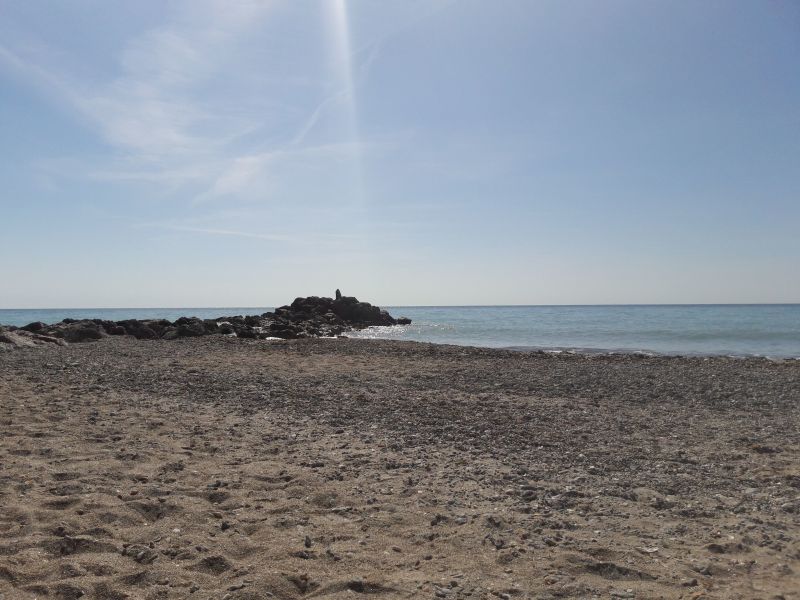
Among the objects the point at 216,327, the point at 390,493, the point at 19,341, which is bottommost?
the point at 390,493

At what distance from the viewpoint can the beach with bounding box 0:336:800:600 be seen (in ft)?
13.2

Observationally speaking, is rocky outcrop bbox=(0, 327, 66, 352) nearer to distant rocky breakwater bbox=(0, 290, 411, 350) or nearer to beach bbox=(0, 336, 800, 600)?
distant rocky breakwater bbox=(0, 290, 411, 350)

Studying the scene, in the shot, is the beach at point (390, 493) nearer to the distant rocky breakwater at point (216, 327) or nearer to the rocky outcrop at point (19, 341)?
the rocky outcrop at point (19, 341)

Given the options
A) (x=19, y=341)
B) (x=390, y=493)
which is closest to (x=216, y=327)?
(x=19, y=341)

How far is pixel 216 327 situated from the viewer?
30922 millimetres

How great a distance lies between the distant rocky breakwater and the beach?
47.4 ft

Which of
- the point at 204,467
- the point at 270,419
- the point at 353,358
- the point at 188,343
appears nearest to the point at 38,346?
the point at 188,343

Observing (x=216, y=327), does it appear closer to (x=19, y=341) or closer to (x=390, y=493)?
(x=19, y=341)

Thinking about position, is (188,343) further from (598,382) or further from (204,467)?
(204,467)

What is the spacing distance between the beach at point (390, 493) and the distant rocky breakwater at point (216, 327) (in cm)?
1445

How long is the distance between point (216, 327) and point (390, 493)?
2698 cm

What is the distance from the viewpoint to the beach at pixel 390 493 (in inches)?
159

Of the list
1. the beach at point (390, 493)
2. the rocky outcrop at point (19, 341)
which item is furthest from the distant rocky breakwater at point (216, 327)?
the beach at point (390, 493)

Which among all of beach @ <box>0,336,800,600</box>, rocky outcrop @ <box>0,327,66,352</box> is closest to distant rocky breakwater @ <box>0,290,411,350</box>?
rocky outcrop @ <box>0,327,66,352</box>
